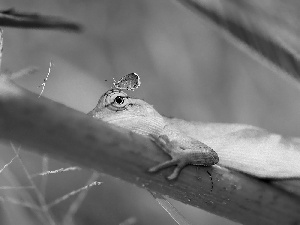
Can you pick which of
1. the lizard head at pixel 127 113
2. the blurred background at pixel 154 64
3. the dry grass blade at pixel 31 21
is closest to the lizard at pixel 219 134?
the lizard head at pixel 127 113

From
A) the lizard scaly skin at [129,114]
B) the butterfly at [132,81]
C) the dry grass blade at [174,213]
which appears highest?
the butterfly at [132,81]

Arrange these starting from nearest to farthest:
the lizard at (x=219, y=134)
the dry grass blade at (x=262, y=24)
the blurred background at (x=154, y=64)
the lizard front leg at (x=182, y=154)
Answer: the dry grass blade at (x=262, y=24) → the lizard front leg at (x=182, y=154) → the lizard at (x=219, y=134) → the blurred background at (x=154, y=64)

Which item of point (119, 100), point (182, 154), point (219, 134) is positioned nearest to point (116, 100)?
point (119, 100)

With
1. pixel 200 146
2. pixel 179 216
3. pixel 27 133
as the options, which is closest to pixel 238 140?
pixel 200 146

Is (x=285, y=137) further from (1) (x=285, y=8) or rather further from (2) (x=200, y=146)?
(1) (x=285, y=8)

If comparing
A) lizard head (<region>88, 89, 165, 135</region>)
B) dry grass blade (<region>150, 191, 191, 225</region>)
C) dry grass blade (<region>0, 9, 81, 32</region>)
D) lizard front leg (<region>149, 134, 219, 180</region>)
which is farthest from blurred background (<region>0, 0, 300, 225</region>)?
dry grass blade (<region>0, 9, 81, 32</region>)

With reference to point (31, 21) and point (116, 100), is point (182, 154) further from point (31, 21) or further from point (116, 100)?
point (116, 100)

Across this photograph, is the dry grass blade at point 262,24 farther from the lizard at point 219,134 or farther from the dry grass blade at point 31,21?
the lizard at point 219,134
